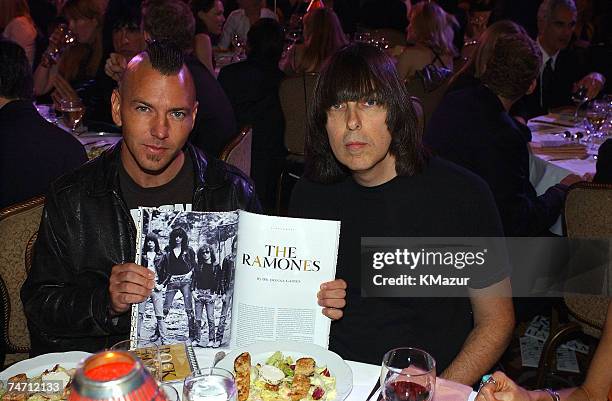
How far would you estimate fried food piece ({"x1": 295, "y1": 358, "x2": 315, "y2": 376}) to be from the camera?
180 centimetres

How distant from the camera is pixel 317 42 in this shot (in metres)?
5.80

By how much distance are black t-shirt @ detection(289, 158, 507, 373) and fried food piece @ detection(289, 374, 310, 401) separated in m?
0.64

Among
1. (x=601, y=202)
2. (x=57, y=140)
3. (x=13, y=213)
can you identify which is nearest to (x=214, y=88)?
(x=57, y=140)

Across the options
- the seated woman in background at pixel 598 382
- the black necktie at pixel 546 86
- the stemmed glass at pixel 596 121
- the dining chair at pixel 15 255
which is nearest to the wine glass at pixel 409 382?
the seated woman in background at pixel 598 382

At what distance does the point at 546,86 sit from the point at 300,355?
196 inches

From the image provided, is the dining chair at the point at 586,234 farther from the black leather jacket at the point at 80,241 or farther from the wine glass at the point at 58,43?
the wine glass at the point at 58,43

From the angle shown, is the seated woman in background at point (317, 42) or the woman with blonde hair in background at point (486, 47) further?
the seated woman in background at point (317, 42)

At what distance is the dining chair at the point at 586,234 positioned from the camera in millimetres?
3278

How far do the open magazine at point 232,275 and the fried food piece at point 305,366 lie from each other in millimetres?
196

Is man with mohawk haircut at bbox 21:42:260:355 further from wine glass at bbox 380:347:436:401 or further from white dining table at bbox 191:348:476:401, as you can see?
wine glass at bbox 380:347:436:401

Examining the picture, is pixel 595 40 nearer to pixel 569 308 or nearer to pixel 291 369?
pixel 569 308

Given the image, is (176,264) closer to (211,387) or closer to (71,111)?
(211,387)

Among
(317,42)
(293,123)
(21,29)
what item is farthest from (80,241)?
(21,29)

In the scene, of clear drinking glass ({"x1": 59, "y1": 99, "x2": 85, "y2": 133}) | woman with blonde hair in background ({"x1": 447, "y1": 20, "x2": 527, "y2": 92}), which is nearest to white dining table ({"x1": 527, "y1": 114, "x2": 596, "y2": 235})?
woman with blonde hair in background ({"x1": 447, "y1": 20, "x2": 527, "y2": 92})
